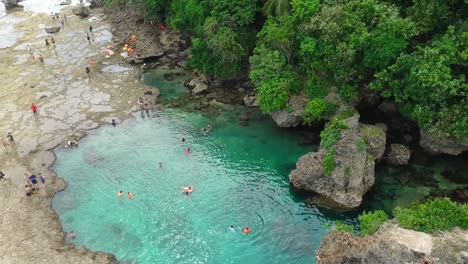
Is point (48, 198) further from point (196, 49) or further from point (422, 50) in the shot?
point (422, 50)

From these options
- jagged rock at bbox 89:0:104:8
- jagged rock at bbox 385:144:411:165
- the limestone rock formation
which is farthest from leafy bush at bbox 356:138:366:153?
jagged rock at bbox 89:0:104:8

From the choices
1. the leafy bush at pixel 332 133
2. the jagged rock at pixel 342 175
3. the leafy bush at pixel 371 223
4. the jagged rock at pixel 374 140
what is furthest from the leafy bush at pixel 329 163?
the leafy bush at pixel 371 223

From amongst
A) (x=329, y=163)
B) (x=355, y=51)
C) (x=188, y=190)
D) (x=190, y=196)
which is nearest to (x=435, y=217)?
(x=329, y=163)

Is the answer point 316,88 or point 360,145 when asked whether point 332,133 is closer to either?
point 360,145

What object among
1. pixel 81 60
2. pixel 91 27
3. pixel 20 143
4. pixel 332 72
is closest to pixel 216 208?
pixel 332 72

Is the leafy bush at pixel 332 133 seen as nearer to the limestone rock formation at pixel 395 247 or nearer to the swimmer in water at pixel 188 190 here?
the limestone rock formation at pixel 395 247

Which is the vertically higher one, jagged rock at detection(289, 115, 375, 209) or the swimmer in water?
jagged rock at detection(289, 115, 375, 209)

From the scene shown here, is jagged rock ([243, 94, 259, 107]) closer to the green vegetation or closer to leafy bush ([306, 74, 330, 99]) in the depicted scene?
the green vegetation
